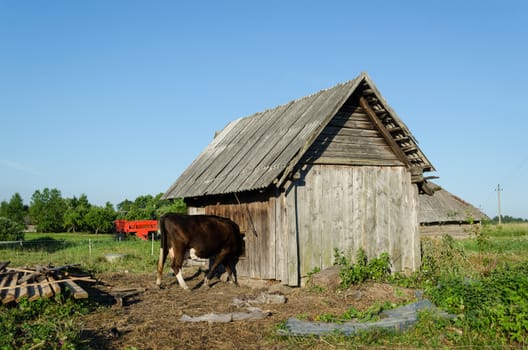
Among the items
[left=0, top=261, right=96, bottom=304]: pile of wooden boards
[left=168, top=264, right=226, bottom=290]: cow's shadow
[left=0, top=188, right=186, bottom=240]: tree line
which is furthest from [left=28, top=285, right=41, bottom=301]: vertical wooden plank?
[left=0, top=188, right=186, bottom=240]: tree line

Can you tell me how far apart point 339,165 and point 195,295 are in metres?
5.31

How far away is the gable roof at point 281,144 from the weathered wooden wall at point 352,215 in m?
0.80

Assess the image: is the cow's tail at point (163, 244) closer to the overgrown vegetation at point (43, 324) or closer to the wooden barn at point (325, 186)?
the wooden barn at point (325, 186)

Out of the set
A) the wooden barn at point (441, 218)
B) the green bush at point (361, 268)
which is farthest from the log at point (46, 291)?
the wooden barn at point (441, 218)

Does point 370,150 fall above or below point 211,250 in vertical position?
above

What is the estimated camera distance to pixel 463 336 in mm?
8180

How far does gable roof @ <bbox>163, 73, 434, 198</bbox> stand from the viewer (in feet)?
43.5

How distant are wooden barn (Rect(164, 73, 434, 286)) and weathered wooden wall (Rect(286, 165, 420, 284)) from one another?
3 centimetres

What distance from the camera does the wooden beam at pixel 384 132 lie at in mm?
14852

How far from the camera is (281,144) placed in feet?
47.0

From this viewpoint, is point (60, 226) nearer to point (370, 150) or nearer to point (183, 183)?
point (183, 183)

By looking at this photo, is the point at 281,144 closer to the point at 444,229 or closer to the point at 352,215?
the point at 352,215

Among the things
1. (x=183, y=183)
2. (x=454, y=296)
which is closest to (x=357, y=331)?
(x=454, y=296)

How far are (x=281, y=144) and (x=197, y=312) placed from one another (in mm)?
5500
